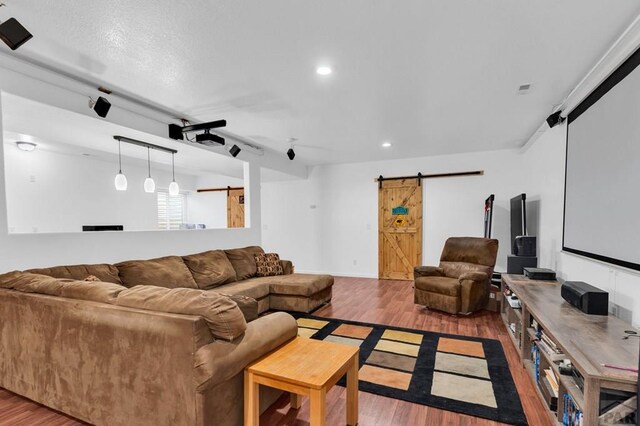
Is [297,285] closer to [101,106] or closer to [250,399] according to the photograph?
[250,399]

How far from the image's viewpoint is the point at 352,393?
6.28 ft

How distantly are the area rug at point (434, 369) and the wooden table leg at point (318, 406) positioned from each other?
100cm

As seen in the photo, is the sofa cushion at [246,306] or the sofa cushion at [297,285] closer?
the sofa cushion at [246,306]

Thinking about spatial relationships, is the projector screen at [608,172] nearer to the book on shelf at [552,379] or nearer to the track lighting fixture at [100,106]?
the book on shelf at [552,379]

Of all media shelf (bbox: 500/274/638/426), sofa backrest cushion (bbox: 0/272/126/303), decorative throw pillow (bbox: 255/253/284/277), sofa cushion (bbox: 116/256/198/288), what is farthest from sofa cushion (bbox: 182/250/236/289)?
media shelf (bbox: 500/274/638/426)

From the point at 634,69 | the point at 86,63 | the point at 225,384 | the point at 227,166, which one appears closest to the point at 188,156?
the point at 227,166

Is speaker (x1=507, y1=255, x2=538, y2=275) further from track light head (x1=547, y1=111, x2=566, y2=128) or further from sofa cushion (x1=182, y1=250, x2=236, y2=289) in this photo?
sofa cushion (x1=182, y1=250, x2=236, y2=289)

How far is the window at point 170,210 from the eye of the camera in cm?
766

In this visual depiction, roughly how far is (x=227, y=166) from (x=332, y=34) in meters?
4.43

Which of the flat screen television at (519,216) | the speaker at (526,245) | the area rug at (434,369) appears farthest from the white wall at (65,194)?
the flat screen television at (519,216)

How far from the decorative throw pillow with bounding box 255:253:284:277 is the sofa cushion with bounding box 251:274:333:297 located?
0.69 ft

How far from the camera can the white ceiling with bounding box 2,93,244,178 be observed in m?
2.99

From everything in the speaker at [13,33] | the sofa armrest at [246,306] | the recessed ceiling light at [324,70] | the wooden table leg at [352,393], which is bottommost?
the wooden table leg at [352,393]

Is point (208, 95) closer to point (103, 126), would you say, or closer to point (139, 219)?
point (103, 126)
